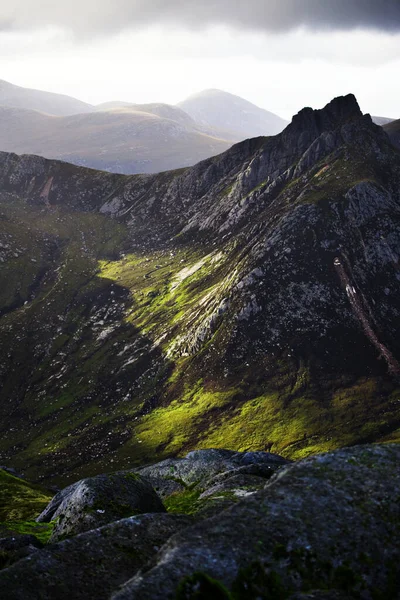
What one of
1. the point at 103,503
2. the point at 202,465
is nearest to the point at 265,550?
the point at 103,503

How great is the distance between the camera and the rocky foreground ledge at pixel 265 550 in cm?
1512

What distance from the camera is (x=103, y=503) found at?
3228 cm

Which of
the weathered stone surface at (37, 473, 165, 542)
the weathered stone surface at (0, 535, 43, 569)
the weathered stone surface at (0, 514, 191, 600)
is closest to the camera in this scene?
the weathered stone surface at (0, 514, 191, 600)

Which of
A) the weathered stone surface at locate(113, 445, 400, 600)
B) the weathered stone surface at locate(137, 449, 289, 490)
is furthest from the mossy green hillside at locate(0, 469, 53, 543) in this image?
the weathered stone surface at locate(113, 445, 400, 600)

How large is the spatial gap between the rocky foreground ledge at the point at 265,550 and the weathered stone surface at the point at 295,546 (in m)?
0.04

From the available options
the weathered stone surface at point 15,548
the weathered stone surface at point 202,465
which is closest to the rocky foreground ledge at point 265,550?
the weathered stone surface at point 15,548

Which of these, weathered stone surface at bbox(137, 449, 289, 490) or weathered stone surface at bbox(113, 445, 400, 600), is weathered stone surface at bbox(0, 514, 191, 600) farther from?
weathered stone surface at bbox(137, 449, 289, 490)

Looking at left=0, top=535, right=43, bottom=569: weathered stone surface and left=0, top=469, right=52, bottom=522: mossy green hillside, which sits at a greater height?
left=0, top=535, right=43, bottom=569: weathered stone surface

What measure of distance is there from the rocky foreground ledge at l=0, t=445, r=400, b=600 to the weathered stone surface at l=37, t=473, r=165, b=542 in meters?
6.60

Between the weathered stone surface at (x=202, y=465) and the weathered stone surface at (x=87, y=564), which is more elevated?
the weathered stone surface at (x=87, y=564)

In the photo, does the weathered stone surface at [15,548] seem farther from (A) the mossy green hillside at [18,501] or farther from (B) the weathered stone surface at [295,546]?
(A) the mossy green hillside at [18,501]

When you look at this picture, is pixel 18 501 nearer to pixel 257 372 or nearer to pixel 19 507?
pixel 19 507

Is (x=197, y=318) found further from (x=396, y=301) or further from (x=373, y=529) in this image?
(x=373, y=529)

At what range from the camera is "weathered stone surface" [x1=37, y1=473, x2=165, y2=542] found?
98.6 ft
